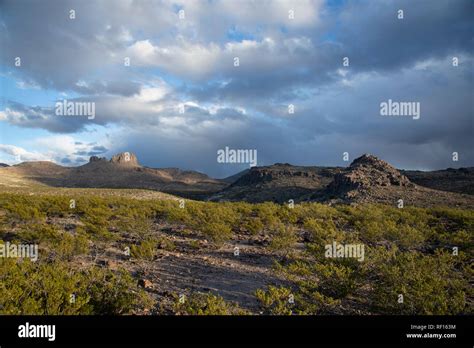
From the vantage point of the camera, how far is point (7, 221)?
16.0 m

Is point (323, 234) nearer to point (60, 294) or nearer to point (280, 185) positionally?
point (60, 294)

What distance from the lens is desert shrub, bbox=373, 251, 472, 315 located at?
23.4ft

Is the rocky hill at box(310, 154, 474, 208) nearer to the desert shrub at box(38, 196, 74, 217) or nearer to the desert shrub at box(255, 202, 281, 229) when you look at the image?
the desert shrub at box(255, 202, 281, 229)

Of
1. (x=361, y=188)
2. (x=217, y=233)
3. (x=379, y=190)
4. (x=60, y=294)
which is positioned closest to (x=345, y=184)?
(x=361, y=188)

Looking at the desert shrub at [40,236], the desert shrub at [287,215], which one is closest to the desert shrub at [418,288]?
the desert shrub at [287,215]

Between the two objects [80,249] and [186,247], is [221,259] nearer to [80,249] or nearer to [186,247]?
[186,247]

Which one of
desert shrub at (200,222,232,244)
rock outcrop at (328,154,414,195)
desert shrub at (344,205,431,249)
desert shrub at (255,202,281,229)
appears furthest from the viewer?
rock outcrop at (328,154,414,195)

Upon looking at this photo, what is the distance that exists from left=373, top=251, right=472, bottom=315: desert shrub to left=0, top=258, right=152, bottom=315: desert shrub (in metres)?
5.47

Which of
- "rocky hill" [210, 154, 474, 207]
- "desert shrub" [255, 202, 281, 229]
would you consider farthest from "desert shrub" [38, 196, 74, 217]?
"rocky hill" [210, 154, 474, 207]

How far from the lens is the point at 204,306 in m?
7.29

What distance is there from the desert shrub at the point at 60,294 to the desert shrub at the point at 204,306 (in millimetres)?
762

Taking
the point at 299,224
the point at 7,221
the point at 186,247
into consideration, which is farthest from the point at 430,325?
the point at 7,221

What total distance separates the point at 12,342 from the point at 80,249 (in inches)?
233

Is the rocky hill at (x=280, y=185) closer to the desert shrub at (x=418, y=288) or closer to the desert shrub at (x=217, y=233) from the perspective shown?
the desert shrub at (x=217, y=233)
